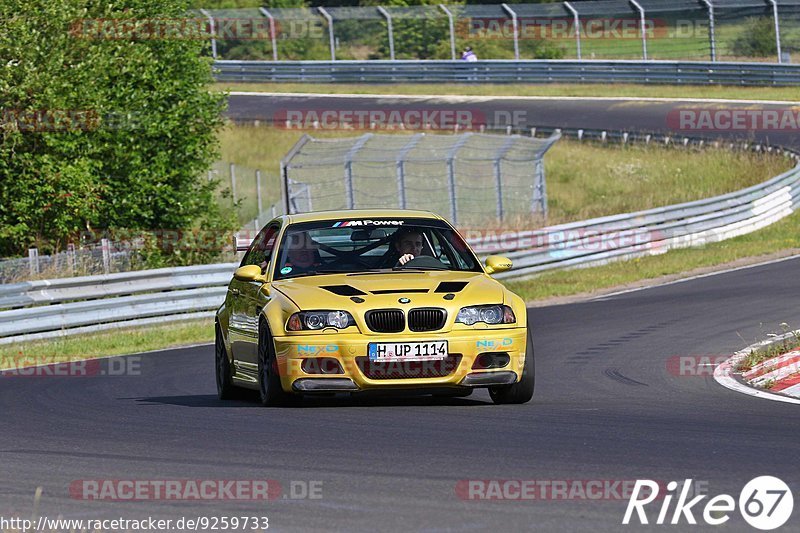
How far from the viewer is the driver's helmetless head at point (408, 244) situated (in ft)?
35.7

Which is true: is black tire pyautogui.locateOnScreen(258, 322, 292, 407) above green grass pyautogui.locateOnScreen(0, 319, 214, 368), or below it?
above

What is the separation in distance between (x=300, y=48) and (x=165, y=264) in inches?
1321

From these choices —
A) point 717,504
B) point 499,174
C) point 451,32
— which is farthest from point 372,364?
point 451,32

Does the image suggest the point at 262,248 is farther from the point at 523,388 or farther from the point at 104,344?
the point at 104,344

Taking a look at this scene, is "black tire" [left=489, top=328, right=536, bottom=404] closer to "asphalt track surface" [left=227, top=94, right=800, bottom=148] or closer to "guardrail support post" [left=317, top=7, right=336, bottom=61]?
"asphalt track surface" [left=227, top=94, right=800, bottom=148]

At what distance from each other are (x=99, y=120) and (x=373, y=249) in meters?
14.2

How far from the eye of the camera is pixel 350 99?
155ft

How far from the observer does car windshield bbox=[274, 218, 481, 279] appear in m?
10.7

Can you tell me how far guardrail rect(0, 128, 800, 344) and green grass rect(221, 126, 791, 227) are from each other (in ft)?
4.90

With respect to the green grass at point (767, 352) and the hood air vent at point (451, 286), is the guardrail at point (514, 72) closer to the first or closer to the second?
the green grass at point (767, 352)

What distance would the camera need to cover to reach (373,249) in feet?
35.8

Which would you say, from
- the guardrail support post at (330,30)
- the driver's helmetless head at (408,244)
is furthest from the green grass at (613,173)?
the driver's helmetless head at (408,244)

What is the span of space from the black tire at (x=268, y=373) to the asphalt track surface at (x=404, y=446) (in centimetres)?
13

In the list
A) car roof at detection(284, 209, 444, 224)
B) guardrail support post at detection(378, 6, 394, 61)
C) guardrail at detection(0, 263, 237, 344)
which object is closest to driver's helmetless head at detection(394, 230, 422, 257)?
car roof at detection(284, 209, 444, 224)
